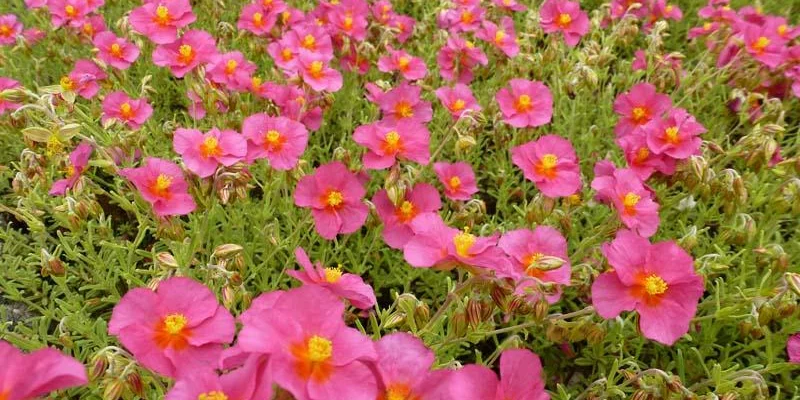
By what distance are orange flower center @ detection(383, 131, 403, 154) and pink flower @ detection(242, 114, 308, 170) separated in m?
0.31

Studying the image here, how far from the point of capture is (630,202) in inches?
84.0

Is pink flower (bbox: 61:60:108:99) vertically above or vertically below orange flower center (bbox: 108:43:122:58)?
below

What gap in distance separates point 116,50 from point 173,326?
79.9 inches

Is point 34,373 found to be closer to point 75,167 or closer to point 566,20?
point 75,167

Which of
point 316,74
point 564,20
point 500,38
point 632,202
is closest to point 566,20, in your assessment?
point 564,20

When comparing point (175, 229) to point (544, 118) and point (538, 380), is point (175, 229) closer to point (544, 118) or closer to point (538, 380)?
point (538, 380)

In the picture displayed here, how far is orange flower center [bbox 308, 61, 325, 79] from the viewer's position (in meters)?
2.79

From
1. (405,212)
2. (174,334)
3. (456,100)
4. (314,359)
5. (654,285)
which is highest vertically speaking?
(314,359)

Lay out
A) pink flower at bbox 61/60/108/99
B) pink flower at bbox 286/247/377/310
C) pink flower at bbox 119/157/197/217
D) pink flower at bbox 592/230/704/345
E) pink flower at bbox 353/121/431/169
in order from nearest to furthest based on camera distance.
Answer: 1. pink flower at bbox 286/247/377/310
2. pink flower at bbox 592/230/704/345
3. pink flower at bbox 119/157/197/217
4. pink flower at bbox 353/121/431/169
5. pink flower at bbox 61/60/108/99

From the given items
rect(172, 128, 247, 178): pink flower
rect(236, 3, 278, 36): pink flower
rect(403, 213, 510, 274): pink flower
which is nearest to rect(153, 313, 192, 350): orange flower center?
rect(403, 213, 510, 274): pink flower

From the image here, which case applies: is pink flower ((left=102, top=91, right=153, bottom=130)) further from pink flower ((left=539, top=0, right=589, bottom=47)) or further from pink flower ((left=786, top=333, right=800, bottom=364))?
pink flower ((left=786, top=333, right=800, bottom=364))

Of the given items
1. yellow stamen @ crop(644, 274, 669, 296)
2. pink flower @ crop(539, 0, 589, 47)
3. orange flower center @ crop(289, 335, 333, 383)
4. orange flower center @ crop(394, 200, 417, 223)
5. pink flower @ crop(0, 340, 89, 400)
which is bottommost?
orange flower center @ crop(394, 200, 417, 223)

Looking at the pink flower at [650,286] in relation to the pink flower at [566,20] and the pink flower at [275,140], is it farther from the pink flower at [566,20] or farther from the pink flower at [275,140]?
the pink flower at [566,20]

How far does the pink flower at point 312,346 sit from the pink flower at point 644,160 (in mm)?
1584
